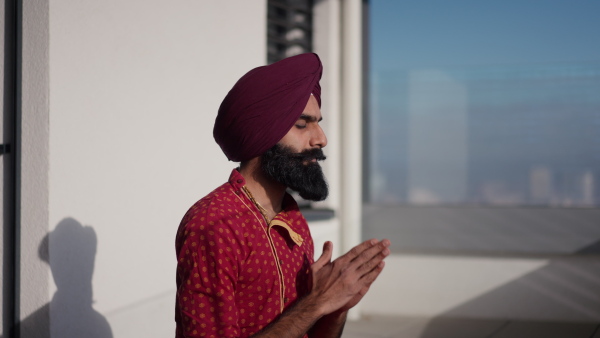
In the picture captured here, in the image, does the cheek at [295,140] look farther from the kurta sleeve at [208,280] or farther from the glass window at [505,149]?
the glass window at [505,149]

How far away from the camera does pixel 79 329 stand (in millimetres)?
1774

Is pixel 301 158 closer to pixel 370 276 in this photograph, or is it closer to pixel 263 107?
pixel 263 107

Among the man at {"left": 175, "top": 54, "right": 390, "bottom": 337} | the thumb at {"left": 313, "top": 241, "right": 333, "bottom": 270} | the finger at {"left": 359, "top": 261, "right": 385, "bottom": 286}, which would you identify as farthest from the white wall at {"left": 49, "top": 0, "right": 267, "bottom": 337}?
the finger at {"left": 359, "top": 261, "right": 385, "bottom": 286}

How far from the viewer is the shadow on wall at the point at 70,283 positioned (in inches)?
65.1

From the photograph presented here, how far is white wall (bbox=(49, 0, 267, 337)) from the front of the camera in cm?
171

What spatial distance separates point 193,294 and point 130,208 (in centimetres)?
88

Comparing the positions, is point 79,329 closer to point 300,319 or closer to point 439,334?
point 300,319

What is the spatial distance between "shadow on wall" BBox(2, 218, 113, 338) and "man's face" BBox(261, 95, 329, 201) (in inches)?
25.1

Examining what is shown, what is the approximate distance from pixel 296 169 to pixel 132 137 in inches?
31.7

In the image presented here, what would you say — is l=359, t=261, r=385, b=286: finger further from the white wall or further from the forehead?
the white wall

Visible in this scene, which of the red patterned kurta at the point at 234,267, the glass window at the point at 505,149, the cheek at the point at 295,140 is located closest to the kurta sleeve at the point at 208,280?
the red patterned kurta at the point at 234,267

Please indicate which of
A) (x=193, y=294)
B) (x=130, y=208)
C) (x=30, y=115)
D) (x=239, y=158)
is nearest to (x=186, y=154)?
(x=130, y=208)

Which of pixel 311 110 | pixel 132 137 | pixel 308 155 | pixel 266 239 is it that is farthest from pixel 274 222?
pixel 132 137

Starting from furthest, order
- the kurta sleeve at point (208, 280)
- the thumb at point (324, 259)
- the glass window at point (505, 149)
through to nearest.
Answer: the glass window at point (505, 149) → the thumb at point (324, 259) → the kurta sleeve at point (208, 280)
